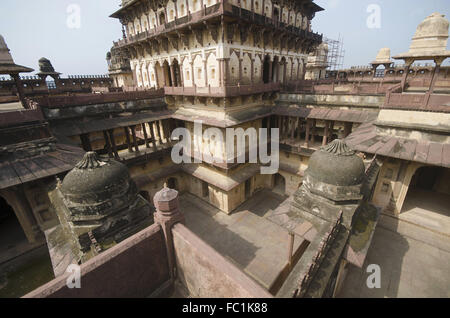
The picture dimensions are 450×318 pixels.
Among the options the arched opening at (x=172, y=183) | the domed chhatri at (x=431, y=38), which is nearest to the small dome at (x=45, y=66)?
the arched opening at (x=172, y=183)

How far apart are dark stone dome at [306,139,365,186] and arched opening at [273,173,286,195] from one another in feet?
41.7

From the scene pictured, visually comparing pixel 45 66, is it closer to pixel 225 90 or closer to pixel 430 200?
pixel 225 90

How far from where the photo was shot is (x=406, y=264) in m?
10.8

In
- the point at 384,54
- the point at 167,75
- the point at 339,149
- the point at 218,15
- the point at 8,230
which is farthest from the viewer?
the point at 384,54

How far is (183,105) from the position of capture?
20344 millimetres

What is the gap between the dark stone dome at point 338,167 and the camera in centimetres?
883

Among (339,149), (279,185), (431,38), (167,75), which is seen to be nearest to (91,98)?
(167,75)

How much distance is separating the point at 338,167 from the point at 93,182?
1055cm

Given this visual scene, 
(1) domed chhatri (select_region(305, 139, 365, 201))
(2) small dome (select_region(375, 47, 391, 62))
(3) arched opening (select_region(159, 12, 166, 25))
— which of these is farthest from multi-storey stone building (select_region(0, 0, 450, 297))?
(2) small dome (select_region(375, 47, 391, 62))

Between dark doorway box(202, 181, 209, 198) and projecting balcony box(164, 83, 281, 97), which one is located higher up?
Answer: projecting balcony box(164, 83, 281, 97)

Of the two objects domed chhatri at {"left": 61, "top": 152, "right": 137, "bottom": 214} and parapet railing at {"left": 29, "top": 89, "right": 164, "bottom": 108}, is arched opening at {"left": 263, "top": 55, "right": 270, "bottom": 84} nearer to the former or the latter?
parapet railing at {"left": 29, "top": 89, "right": 164, "bottom": 108}

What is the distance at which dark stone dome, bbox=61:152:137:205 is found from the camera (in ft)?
28.6

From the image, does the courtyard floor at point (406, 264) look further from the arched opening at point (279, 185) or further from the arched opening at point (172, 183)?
the arched opening at point (172, 183)

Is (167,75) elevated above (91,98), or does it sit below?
above
